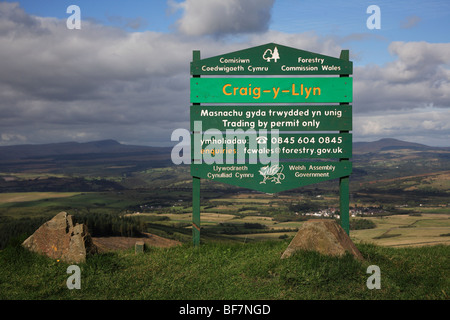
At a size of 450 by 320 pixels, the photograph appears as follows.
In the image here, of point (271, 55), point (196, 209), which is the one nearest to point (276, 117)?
point (271, 55)

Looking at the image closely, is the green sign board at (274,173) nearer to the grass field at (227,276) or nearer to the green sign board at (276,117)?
the green sign board at (276,117)

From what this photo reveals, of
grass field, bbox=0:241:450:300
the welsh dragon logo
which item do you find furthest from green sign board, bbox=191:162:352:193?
grass field, bbox=0:241:450:300

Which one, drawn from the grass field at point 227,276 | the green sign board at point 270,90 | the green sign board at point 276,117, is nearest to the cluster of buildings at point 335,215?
the green sign board at point 276,117

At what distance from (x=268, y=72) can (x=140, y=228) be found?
1073 cm

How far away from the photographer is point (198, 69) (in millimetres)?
12570

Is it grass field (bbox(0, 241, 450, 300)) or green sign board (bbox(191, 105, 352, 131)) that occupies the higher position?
green sign board (bbox(191, 105, 352, 131))

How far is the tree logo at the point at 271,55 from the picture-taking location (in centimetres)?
1255

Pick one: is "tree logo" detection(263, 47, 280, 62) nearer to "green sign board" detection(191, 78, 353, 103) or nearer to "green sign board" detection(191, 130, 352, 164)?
"green sign board" detection(191, 78, 353, 103)

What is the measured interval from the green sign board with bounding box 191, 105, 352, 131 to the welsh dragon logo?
146cm

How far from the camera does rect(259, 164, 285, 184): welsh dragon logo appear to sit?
1265 cm

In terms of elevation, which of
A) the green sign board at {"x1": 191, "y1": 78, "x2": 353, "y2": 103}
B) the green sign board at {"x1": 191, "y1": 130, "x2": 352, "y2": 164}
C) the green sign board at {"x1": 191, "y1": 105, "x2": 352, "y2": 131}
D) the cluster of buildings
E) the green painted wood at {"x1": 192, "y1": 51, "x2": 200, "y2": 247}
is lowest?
the cluster of buildings

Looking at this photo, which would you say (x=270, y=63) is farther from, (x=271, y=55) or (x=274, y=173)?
(x=274, y=173)

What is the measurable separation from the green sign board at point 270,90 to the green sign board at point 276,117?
27 cm
